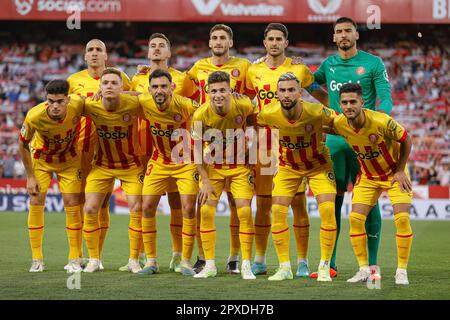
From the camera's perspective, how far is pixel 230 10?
65.7ft

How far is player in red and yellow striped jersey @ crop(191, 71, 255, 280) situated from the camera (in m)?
7.68

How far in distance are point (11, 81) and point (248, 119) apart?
Answer: 15.0 meters

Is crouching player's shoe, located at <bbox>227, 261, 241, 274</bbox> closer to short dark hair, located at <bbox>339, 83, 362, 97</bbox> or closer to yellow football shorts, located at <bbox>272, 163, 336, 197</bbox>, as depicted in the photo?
yellow football shorts, located at <bbox>272, 163, 336, 197</bbox>

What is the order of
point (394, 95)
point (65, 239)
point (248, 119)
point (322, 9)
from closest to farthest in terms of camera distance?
point (248, 119)
point (65, 239)
point (322, 9)
point (394, 95)

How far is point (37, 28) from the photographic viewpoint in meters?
23.0

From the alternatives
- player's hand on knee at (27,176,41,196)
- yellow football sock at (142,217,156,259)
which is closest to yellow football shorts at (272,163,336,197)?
yellow football sock at (142,217,156,259)

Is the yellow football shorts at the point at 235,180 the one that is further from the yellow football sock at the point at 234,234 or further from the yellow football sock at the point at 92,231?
the yellow football sock at the point at 92,231

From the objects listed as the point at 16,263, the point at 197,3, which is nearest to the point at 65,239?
the point at 16,263

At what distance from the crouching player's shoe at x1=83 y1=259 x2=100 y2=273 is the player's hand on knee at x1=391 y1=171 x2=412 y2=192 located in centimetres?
304

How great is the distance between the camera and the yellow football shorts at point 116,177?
328 inches

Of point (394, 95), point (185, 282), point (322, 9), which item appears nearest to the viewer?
point (185, 282)

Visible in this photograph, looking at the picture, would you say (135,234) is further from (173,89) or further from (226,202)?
(226,202)

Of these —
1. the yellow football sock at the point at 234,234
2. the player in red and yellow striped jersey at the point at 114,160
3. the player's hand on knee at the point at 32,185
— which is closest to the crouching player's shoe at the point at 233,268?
the yellow football sock at the point at 234,234

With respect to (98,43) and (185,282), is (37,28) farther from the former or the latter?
(185,282)
